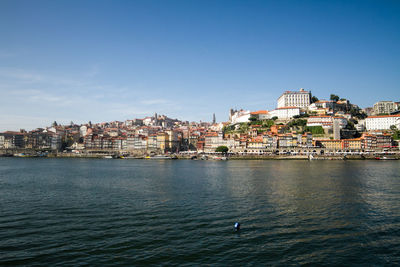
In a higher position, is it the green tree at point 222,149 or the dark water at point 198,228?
the green tree at point 222,149

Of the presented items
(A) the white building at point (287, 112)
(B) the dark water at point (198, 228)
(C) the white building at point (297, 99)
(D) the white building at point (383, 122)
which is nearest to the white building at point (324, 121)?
(A) the white building at point (287, 112)

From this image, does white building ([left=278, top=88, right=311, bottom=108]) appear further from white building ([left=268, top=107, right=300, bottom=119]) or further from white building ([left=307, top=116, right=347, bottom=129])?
white building ([left=307, top=116, right=347, bottom=129])

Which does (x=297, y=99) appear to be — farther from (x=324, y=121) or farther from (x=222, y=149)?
(x=222, y=149)

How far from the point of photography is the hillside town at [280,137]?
7925cm

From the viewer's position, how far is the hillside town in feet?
260

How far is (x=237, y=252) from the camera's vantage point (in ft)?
32.5

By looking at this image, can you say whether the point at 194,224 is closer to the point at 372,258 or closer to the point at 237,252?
the point at 237,252

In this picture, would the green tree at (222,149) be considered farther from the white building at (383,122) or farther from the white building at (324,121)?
the white building at (383,122)

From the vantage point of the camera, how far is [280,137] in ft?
268

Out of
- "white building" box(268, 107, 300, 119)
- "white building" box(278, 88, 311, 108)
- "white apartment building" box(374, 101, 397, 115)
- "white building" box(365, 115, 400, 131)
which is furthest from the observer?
"white apartment building" box(374, 101, 397, 115)

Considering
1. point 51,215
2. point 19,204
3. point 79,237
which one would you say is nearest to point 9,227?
point 51,215

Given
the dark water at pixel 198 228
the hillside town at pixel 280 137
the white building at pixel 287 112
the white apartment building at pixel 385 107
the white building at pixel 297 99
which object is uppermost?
the white building at pixel 297 99

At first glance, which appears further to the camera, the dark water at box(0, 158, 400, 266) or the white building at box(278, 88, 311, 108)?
the white building at box(278, 88, 311, 108)

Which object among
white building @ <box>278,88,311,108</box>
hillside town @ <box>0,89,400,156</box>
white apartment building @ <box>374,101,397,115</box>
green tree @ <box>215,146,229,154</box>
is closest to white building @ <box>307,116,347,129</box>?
hillside town @ <box>0,89,400,156</box>
